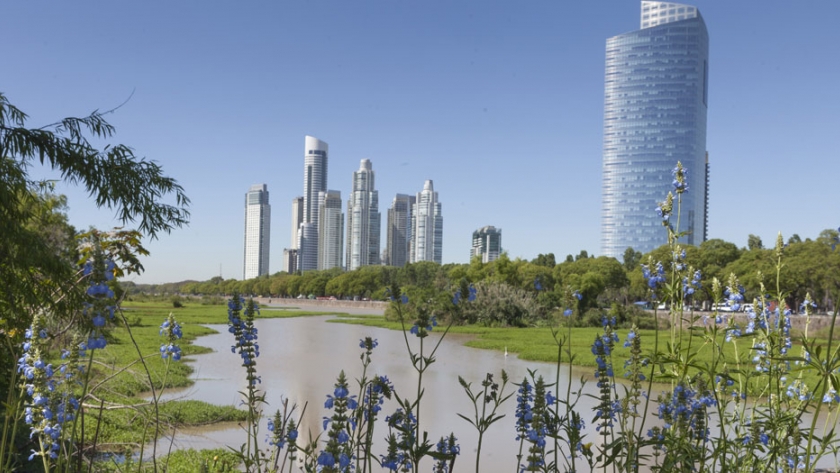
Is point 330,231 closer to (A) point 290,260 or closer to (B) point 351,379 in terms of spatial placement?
(A) point 290,260

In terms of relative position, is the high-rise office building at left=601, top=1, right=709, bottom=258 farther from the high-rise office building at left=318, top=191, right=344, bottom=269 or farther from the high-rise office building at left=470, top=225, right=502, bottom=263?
the high-rise office building at left=318, top=191, right=344, bottom=269

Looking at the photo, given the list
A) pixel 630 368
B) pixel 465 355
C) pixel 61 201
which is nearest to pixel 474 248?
pixel 465 355

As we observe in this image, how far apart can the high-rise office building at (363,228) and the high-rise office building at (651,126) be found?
6008 cm

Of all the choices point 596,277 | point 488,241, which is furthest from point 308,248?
point 596,277

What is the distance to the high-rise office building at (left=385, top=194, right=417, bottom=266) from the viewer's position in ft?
554

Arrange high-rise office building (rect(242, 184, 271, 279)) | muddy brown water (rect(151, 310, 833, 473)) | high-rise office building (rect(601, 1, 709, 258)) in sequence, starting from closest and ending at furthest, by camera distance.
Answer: muddy brown water (rect(151, 310, 833, 473)) < high-rise office building (rect(601, 1, 709, 258)) < high-rise office building (rect(242, 184, 271, 279))

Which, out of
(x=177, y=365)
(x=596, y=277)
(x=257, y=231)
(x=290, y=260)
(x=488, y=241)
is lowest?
(x=177, y=365)

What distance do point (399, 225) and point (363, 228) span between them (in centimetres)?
1616

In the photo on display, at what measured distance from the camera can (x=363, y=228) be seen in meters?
160

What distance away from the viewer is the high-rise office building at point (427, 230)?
502 feet

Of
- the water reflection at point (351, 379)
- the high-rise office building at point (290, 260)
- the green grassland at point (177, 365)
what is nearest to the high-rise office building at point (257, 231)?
the high-rise office building at point (290, 260)

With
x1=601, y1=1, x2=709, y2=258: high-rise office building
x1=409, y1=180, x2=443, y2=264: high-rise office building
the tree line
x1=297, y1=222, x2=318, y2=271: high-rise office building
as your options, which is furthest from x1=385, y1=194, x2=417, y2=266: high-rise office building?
the tree line

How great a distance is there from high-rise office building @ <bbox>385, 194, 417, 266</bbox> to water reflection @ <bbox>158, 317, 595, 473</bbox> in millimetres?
144575

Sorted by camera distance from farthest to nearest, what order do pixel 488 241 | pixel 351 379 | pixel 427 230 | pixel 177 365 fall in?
1. pixel 427 230
2. pixel 488 241
3. pixel 177 365
4. pixel 351 379
